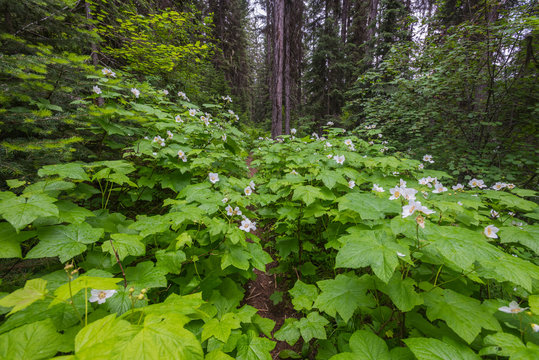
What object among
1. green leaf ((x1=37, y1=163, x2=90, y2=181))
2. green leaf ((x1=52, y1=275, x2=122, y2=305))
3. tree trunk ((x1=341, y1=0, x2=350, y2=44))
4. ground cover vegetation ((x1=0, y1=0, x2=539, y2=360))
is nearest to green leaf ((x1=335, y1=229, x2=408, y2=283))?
ground cover vegetation ((x1=0, y1=0, x2=539, y2=360))

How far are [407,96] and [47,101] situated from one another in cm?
757

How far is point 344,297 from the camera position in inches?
56.5

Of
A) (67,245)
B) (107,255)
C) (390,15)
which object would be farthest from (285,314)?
(390,15)

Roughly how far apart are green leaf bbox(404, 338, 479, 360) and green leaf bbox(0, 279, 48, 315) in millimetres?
1649

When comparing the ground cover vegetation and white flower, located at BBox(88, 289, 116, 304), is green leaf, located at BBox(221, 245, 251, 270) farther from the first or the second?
white flower, located at BBox(88, 289, 116, 304)

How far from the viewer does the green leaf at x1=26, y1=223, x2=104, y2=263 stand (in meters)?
1.21

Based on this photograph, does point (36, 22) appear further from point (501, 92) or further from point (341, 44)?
point (341, 44)

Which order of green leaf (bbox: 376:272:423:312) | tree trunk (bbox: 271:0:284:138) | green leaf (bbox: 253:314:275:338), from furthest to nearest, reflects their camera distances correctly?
tree trunk (bbox: 271:0:284:138) → green leaf (bbox: 253:314:275:338) → green leaf (bbox: 376:272:423:312)

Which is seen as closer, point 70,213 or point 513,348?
point 513,348

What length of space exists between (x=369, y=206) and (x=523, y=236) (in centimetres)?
110

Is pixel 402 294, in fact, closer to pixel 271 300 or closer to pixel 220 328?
pixel 220 328

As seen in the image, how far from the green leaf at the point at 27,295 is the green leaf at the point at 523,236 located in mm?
2768

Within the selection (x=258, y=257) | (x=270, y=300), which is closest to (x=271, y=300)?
(x=270, y=300)

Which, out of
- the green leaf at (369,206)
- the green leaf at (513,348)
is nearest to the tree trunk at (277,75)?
the green leaf at (369,206)
